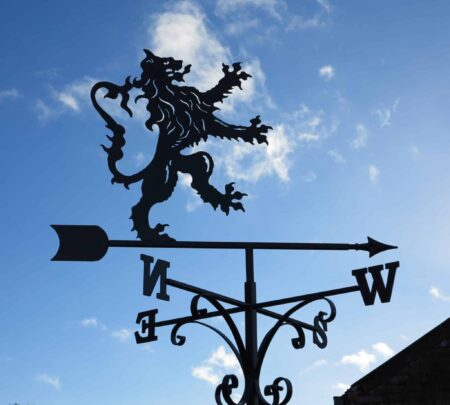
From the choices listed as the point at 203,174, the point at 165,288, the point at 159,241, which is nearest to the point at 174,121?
the point at 203,174

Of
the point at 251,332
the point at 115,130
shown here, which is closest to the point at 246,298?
the point at 251,332

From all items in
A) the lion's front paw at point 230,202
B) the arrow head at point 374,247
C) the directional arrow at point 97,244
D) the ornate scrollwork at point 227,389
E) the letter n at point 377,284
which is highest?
the lion's front paw at point 230,202

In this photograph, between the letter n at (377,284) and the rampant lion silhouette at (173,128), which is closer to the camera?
the letter n at (377,284)

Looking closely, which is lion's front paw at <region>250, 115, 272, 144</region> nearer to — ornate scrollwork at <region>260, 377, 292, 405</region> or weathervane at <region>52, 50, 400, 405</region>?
weathervane at <region>52, 50, 400, 405</region>

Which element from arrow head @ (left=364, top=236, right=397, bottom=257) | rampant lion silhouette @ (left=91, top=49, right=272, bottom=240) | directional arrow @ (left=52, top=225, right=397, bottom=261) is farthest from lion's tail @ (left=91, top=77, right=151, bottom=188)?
arrow head @ (left=364, top=236, right=397, bottom=257)

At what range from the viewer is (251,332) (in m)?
4.82

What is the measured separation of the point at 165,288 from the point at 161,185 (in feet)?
3.33

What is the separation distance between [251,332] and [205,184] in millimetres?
1444

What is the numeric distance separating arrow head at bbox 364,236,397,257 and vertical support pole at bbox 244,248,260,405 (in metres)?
0.97

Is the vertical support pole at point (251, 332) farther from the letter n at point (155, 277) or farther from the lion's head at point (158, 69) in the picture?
the lion's head at point (158, 69)

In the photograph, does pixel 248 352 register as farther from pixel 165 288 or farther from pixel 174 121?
pixel 174 121

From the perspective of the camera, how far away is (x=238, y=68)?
239 inches

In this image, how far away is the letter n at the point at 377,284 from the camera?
192 inches

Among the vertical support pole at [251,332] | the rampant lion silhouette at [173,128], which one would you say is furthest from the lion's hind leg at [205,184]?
the vertical support pole at [251,332]
